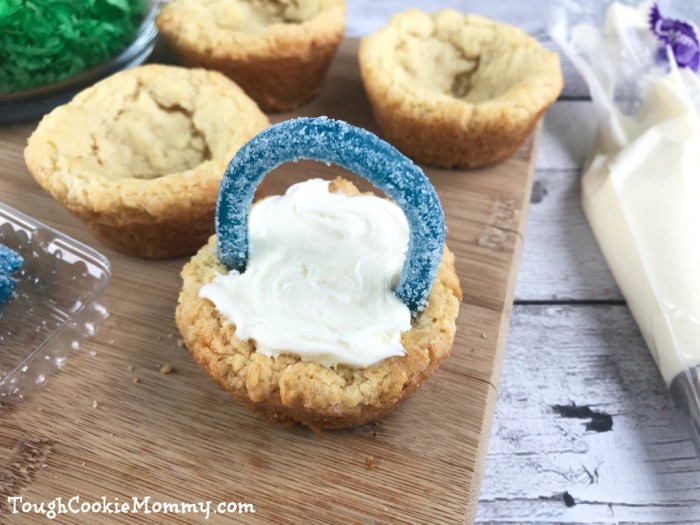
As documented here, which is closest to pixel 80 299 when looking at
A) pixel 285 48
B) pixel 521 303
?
pixel 285 48

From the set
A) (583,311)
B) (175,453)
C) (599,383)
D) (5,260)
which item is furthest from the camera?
(583,311)

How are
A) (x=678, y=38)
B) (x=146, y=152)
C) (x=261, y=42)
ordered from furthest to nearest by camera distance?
(x=678, y=38) → (x=261, y=42) → (x=146, y=152)

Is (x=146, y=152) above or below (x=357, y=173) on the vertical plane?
below

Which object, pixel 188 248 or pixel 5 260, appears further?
pixel 188 248

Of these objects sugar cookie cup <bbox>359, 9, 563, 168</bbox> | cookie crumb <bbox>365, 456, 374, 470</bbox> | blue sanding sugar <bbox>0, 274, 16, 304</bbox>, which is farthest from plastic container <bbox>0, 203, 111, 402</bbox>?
sugar cookie cup <bbox>359, 9, 563, 168</bbox>

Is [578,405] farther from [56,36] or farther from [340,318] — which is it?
[56,36]

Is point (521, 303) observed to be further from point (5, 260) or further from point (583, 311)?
point (5, 260)

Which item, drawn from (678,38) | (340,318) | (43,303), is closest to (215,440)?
(340,318)
